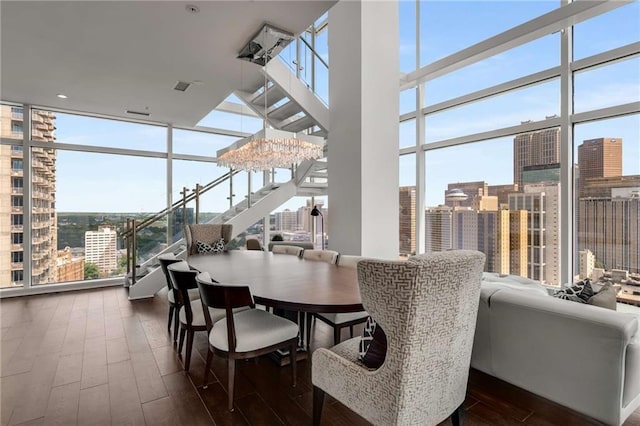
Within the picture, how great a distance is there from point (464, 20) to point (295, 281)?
5456 mm

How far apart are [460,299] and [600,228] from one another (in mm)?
3779

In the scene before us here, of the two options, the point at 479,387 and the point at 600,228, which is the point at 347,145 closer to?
the point at 479,387

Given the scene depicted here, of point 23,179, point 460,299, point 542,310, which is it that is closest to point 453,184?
point 542,310

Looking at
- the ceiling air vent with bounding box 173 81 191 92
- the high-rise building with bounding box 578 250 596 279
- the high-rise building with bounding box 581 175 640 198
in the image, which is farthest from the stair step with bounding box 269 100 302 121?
the high-rise building with bounding box 578 250 596 279

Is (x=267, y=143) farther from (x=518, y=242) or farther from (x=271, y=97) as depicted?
(x=518, y=242)

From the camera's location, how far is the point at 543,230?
440 centimetres

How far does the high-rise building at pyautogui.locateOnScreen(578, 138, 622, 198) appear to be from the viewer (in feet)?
12.4

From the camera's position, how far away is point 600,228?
388cm

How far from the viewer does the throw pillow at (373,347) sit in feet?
4.91

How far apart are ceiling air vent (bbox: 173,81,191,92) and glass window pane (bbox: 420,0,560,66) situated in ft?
13.7

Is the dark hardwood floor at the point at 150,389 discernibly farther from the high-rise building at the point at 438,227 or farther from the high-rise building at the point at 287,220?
the high-rise building at the point at 287,220

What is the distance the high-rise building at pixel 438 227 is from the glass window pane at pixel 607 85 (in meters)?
2.43

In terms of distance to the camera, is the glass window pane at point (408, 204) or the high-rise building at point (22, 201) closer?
the high-rise building at point (22, 201)

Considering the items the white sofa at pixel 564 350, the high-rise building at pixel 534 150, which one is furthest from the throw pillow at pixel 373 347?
the high-rise building at pixel 534 150
